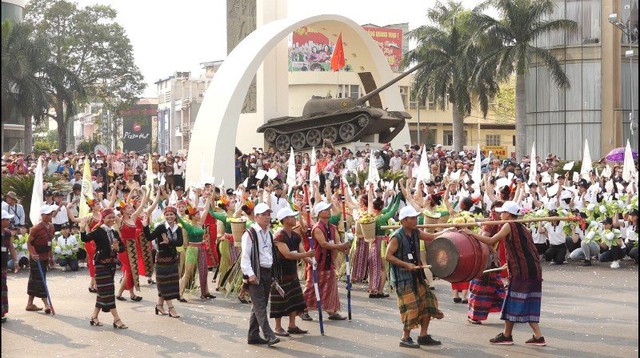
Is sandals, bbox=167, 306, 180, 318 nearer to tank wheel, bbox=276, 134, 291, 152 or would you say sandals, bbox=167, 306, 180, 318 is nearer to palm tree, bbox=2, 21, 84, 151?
tank wheel, bbox=276, 134, 291, 152

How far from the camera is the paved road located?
35.6 ft

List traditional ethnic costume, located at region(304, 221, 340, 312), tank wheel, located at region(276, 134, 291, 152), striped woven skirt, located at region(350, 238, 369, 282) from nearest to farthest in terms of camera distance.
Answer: traditional ethnic costume, located at region(304, 221, 340, 312) < striped woven skirt, located at region(350, 238, 369, 282) < tank wheel, located at region(276, 134, 291, 152)

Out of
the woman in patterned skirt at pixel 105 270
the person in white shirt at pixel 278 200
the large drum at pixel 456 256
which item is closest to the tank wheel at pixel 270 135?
the person in white shirt at pixel 278 200

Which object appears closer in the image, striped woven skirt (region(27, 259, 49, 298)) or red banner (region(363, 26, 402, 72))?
striped woven skirt (region(27, 259, 49, 298))

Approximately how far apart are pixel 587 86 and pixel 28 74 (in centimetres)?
2497

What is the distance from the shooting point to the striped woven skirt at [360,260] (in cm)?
1596

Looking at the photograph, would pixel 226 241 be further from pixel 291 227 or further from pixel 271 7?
pixel 271 7

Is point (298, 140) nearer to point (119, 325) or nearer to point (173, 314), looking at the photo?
point (173, 314)

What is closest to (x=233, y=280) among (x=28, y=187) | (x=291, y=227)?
(x=291, y=227)

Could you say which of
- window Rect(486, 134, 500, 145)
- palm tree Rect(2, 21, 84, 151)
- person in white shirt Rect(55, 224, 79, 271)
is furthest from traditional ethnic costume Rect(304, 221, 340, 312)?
window Rect(486, 134, 500, 145)

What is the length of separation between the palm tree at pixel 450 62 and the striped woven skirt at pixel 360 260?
1232 inches

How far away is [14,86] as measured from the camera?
49.2 metres

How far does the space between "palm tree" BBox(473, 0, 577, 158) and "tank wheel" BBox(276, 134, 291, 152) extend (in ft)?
29.7

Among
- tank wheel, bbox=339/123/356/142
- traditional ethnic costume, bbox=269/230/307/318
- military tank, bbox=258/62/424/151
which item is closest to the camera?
traditional ethnic costume, bbox=269/230/307/318
